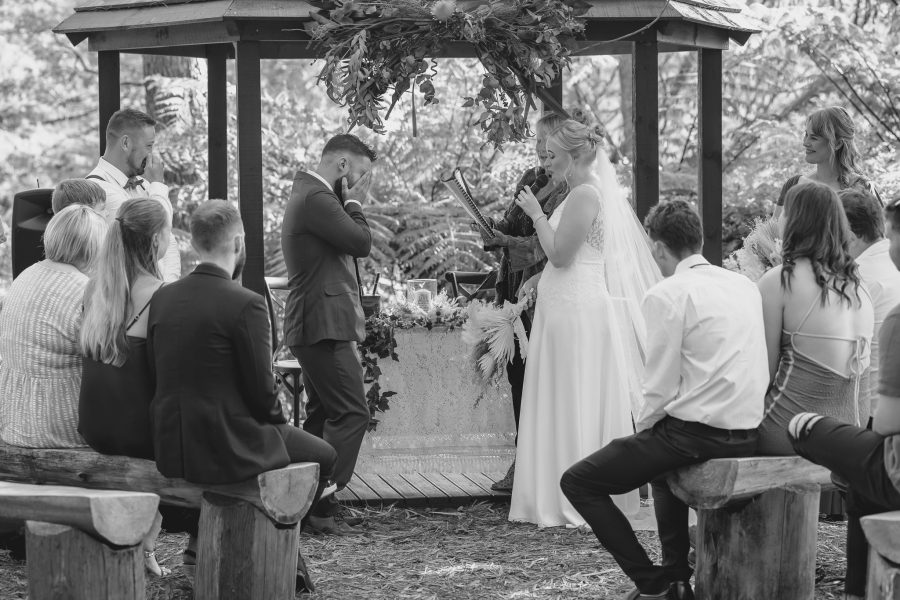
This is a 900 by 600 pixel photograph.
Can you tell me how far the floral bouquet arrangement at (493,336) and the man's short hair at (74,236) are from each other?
2552 mm

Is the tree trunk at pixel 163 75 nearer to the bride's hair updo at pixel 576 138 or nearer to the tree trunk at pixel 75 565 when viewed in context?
the bride's hair updo at pixel 576 138

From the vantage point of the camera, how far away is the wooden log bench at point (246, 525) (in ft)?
13.6

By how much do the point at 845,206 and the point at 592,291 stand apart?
1.49 meters

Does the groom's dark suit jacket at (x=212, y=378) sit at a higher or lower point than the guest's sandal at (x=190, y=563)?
higher

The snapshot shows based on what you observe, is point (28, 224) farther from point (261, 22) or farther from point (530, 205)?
point (530, 205)

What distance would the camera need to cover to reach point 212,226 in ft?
13.8

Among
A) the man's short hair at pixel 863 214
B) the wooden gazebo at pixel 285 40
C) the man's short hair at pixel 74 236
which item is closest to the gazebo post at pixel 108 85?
the wooden gazebo at pixel 285 40

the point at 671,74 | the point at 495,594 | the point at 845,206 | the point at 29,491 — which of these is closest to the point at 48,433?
the point at 29,491

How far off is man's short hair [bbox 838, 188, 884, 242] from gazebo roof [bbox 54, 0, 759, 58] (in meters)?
1.93

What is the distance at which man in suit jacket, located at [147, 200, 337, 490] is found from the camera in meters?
4.04

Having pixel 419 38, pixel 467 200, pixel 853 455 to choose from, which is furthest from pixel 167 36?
pixel 853 455

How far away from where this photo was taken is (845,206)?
489 centimetres

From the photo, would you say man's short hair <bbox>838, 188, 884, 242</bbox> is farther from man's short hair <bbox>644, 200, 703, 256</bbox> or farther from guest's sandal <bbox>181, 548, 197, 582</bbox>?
guest's sandal <bbox>181, 548, 197, 582</bbox>

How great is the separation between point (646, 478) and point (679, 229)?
97cm
